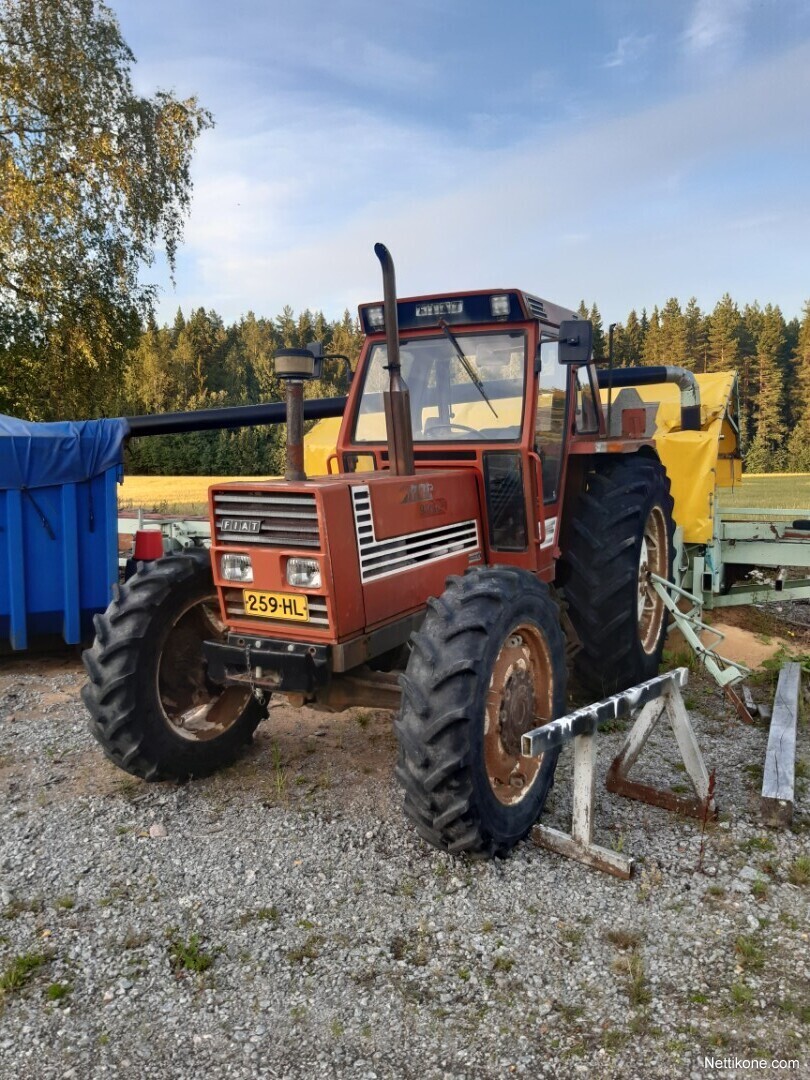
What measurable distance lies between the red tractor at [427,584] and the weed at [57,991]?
1.33 metres

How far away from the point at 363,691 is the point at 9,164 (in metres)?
16.7

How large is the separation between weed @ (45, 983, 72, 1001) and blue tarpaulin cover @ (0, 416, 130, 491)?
472cm

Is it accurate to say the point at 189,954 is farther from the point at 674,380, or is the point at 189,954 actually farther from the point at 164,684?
the point at 674,380

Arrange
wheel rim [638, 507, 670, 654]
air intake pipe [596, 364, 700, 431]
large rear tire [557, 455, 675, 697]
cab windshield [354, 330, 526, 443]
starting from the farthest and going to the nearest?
air intake pipe [596, 364, 700, 431] → wheel rim [638, 507, 670, 654] → large rear tire [557, 455, 675, 697] → cab windshield [354, 330, 526, 443]

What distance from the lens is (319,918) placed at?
323 cm

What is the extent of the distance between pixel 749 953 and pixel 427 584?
2.12m

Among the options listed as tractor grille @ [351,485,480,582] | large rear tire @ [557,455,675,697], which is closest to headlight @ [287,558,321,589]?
tractor grille @ [351,485,480,582]

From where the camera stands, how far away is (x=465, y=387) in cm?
474

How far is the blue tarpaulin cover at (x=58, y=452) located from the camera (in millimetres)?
6605

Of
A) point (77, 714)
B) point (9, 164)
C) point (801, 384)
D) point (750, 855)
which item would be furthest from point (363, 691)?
point (801, 384)

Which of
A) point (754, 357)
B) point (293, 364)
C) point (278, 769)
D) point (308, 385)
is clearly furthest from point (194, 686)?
point (754, 357)

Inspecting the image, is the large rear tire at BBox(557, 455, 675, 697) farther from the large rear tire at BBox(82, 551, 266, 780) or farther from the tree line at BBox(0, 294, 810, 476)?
the tree line at BBox(0, 294, 810, 476)

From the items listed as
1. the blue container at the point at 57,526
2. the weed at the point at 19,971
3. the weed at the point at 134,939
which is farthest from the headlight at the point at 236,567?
the blue container at the point at 57,526

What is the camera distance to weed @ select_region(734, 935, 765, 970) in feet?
9.48
